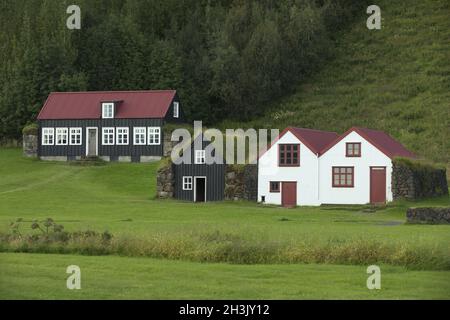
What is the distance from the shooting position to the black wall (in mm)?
87000

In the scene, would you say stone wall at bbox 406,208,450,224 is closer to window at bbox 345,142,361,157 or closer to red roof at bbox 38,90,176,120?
window at bbox 345,142,361,157

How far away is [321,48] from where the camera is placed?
398 feet

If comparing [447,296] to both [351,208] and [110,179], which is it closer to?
[351,208]

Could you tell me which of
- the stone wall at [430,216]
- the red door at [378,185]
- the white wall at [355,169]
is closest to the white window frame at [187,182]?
the white wall at [355,169]

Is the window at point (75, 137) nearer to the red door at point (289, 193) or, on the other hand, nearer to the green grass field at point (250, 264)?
the red door at point (289, 193)

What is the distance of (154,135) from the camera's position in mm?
87125

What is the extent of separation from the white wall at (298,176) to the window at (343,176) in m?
1.40

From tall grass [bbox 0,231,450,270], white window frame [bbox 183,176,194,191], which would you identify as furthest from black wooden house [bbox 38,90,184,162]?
tall grass [bbox 0,231,450,270]

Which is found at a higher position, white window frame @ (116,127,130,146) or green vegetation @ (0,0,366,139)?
green vegetation @ (0,0,366,139)

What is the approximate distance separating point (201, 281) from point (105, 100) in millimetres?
65617

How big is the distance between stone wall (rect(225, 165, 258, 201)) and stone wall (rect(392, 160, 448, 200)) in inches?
389

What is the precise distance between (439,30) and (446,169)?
54642mm
